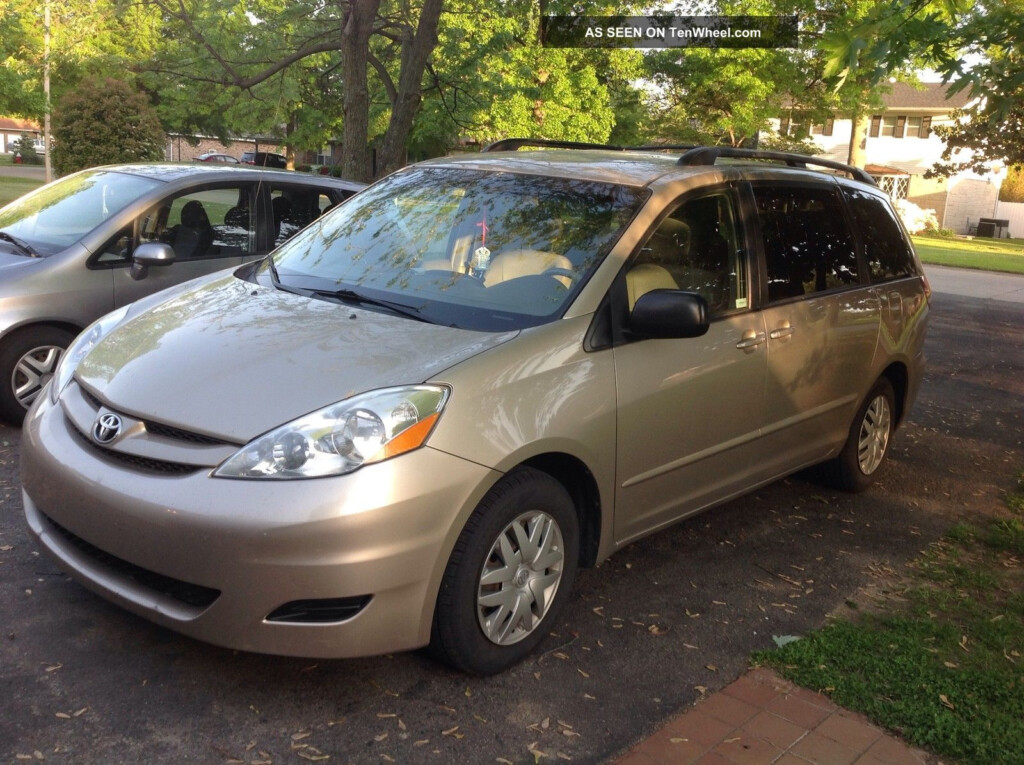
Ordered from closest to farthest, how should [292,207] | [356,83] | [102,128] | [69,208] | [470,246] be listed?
[470,246] → [69,208] → [292,207] → [356,83] → [102,128]

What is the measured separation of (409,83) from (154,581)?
10.6m

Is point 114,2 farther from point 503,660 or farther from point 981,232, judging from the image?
point 981,232

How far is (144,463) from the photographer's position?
127 inches

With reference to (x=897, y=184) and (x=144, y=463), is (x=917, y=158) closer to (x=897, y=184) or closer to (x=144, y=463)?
(x=897, y=184)

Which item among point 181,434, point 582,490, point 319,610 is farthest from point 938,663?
point 181,434

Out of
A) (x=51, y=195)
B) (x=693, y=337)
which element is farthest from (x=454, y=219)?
(x=51, y=195)

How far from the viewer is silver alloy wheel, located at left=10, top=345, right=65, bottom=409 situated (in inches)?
230

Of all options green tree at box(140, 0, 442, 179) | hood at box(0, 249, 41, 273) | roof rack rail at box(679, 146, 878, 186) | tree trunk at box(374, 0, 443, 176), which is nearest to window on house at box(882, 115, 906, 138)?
green tree at box(140, 0, 442, 179)

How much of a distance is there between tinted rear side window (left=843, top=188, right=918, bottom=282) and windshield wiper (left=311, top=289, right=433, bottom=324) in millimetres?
2975

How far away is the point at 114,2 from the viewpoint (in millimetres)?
15602

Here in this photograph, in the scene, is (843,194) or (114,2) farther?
(114,2)

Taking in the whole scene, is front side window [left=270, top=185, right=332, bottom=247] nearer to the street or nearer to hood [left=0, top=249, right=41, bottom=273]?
hood [left=0, top=249, right=41, bottom=273]

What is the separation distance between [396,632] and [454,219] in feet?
6.68

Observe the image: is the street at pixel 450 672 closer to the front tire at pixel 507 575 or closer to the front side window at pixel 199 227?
the front tire at pixel 507 575
